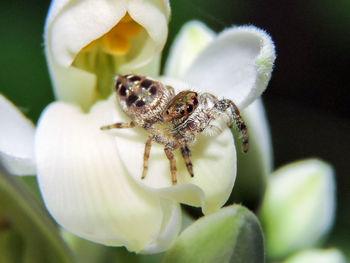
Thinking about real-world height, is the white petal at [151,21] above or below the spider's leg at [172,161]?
above

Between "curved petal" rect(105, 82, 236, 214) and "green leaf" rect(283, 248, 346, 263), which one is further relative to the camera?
"green leaf" rect(283, 248, 346, 263)

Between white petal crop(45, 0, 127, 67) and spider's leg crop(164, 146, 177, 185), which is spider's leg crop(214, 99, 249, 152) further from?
white petal crop(45, 0, 127, 67)

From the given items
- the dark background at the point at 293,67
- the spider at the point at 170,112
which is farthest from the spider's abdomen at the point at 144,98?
the dark background at the point at 293,67

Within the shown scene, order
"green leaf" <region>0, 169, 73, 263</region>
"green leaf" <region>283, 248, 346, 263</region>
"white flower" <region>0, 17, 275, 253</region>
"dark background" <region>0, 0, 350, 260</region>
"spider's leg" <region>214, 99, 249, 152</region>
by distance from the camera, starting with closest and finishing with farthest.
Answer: "green leaf" <region>0, 169, 73, 263</region>
"white flower" <region>0, 17, 275, 253</region>
"spider's leg" <region>214, 99, 249, 152</region>
"green leaf" <region>283, 248, 346, 263</region>
"dark background" <region>0, 0, 350, 260</region>

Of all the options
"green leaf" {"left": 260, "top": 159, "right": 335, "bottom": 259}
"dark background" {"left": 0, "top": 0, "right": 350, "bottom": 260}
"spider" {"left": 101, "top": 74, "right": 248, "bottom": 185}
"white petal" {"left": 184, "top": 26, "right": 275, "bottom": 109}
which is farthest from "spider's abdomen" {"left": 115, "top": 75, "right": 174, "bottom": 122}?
"dark background" {"left": 0, "top": 0, "right": 350, "bottom": 260}

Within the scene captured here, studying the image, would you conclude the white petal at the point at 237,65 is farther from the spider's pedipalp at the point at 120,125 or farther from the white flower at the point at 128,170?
the spider's pedipalp at the point at 120,125

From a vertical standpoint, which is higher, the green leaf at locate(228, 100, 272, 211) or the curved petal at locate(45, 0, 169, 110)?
the curved petal at locate(45, 0, 169, 110)
